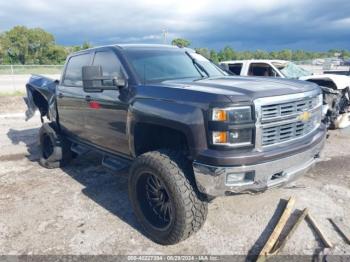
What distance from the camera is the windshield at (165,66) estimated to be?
376cm

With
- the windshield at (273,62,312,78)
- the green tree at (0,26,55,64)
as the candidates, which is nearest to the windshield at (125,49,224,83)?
the windshield at (273,62,312,78)

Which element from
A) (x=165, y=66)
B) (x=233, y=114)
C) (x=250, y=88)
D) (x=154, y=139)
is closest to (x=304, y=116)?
(x=250, y=88)

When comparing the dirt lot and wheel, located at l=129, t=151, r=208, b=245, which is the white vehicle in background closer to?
the dirt lot

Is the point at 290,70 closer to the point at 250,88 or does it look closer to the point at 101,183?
the point at 101,183

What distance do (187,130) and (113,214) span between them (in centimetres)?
171

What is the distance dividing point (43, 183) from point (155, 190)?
2.51 meters

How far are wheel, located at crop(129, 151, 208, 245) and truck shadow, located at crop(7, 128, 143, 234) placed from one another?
0.28m

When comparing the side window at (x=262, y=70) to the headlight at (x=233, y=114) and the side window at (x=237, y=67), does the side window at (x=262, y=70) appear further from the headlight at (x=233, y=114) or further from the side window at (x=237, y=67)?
the headlight at (x=233, y=114)

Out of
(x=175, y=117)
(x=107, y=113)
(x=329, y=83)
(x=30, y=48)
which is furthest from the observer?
(x=30, y=48)

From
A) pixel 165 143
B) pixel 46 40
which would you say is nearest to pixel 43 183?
pixel 165 143

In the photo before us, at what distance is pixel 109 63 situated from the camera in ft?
13.4

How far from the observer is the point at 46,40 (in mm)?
54500

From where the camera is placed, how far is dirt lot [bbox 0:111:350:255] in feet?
10.6

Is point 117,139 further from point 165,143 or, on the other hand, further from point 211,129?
point 211,129
